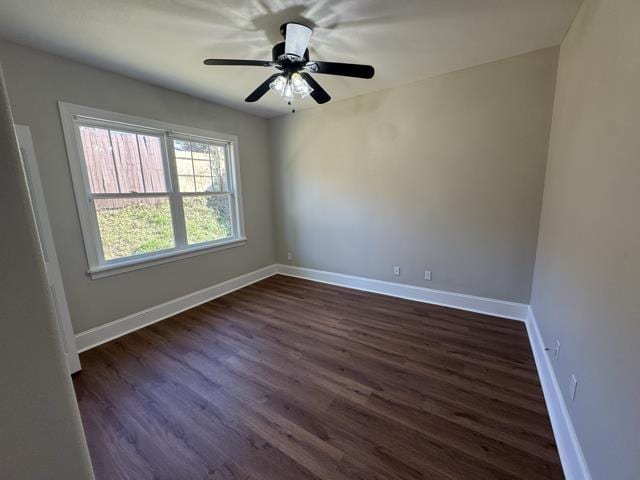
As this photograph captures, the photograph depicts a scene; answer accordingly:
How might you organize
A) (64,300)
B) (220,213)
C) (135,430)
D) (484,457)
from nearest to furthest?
1. (484,457)
2. (135,430)
3. (64,300)
4. (220,213)

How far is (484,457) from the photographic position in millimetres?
1418

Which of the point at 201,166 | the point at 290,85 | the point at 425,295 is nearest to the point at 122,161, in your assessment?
the point at 201,166

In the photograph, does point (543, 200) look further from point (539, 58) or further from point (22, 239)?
point (22, 239)

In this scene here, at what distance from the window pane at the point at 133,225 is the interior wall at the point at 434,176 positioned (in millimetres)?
1888

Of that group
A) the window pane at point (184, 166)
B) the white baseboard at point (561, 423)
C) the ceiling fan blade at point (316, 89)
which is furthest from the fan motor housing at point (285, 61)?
the white baseboard at point (561, 423)

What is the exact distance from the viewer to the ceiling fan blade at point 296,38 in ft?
5.94

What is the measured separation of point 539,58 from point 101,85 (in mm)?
3970

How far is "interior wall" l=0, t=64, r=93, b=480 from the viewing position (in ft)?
1.54

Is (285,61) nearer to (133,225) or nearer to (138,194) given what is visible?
(138,194)

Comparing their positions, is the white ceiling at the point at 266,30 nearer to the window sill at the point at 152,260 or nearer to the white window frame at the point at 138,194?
the white window frame at the point at 138,194

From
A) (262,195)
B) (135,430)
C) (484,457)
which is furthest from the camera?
(262,195)

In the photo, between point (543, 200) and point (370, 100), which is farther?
point (370, 100)

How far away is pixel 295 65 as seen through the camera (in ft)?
6.45

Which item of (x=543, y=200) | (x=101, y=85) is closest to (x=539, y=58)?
(x=543, y=200)
